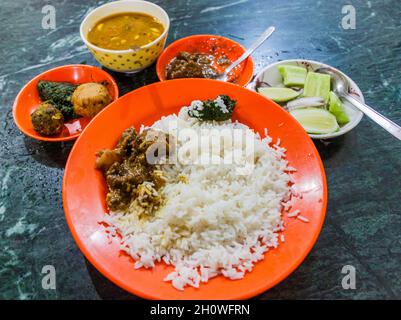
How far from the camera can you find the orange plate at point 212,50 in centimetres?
292

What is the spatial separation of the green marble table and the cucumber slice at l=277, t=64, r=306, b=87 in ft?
1.19

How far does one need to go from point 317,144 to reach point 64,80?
2.01 m

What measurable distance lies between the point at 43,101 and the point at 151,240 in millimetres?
1516

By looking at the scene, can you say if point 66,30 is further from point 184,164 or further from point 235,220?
point 235,220

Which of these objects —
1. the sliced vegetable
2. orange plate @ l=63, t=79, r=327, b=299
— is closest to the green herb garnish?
orange plate @ l=63, t=79, r=327, b=299

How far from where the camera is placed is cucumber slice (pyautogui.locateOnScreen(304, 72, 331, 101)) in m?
2.73

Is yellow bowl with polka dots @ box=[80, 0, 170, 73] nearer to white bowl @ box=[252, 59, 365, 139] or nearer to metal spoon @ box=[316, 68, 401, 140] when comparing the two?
white bowl @ box=[252, 59, 365, 139]

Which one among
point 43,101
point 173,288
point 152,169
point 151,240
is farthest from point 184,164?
point 43,101

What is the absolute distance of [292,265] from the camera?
1.81m

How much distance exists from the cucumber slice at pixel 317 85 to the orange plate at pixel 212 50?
440 mm

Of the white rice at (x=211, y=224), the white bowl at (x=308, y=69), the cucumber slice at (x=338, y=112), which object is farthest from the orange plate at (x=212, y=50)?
the white rice at (x=211, y=224)

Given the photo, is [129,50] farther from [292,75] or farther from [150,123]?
[292,75]

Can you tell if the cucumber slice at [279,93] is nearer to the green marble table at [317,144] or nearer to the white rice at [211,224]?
the green marble table at [317,144]
